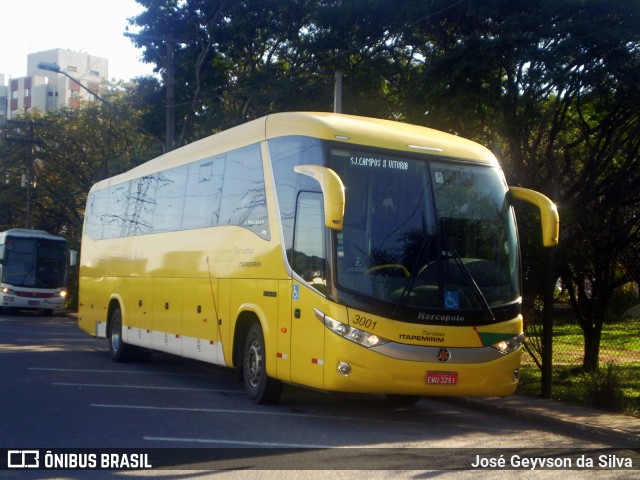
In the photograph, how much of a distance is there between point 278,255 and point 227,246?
180 cm

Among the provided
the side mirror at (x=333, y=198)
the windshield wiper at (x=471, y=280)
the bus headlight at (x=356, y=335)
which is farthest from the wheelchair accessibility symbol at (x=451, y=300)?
the side mirror at (x=333, y=198)

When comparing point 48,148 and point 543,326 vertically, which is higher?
point 48,148

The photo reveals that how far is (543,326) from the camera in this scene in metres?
12.8

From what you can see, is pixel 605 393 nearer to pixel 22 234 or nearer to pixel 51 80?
pixel 22 234

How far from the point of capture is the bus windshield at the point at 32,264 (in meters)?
34.7

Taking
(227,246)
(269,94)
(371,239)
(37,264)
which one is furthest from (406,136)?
(37,264)

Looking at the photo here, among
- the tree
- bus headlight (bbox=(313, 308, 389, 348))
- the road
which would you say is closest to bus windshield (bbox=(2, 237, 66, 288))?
the road

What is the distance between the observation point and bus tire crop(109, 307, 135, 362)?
1698cm

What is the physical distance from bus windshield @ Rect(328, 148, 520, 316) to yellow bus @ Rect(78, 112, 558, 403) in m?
0.01

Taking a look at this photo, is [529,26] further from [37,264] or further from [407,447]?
[37,264]

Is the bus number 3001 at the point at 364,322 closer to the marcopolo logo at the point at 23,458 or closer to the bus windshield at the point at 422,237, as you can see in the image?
the bus windshield at the point at 422,237

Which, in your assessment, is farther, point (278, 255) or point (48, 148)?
point (48, 148)

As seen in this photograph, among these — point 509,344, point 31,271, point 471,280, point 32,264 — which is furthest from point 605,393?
point 32,264

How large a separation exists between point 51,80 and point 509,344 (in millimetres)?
96942
